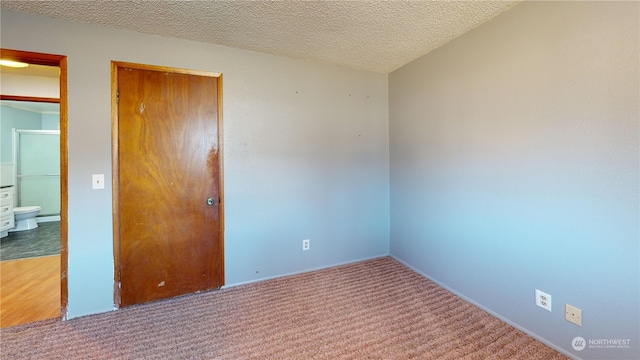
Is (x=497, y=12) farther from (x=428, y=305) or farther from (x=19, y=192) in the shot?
(x=19, y=192)

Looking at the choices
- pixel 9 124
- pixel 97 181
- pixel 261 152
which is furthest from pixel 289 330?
pixel 9 124

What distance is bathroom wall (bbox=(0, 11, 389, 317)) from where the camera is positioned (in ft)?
6.63

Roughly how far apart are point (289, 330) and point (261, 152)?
158 cm

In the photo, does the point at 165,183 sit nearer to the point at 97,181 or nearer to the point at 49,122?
the point at 97,181

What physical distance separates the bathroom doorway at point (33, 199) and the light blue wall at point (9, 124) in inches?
0.7

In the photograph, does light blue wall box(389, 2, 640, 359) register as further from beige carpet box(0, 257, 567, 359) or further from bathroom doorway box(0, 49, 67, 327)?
bathroom doorway box(0, 49, 67, 327)

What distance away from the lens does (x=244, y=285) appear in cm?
257

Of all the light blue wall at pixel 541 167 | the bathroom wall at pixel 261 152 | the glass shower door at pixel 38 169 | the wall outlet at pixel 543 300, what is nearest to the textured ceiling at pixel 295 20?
the bathroom wall at pixel 261 152

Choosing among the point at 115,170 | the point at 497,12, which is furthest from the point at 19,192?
the point at 497,12

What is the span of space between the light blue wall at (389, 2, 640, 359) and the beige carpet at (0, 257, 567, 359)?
1.17ft

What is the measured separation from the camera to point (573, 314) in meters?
1.59

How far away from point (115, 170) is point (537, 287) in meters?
3.24

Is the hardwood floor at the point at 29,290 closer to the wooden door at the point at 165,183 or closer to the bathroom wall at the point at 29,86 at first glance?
the wooden door at the point at 165,183

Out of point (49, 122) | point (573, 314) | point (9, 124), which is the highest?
point (49, 122)
